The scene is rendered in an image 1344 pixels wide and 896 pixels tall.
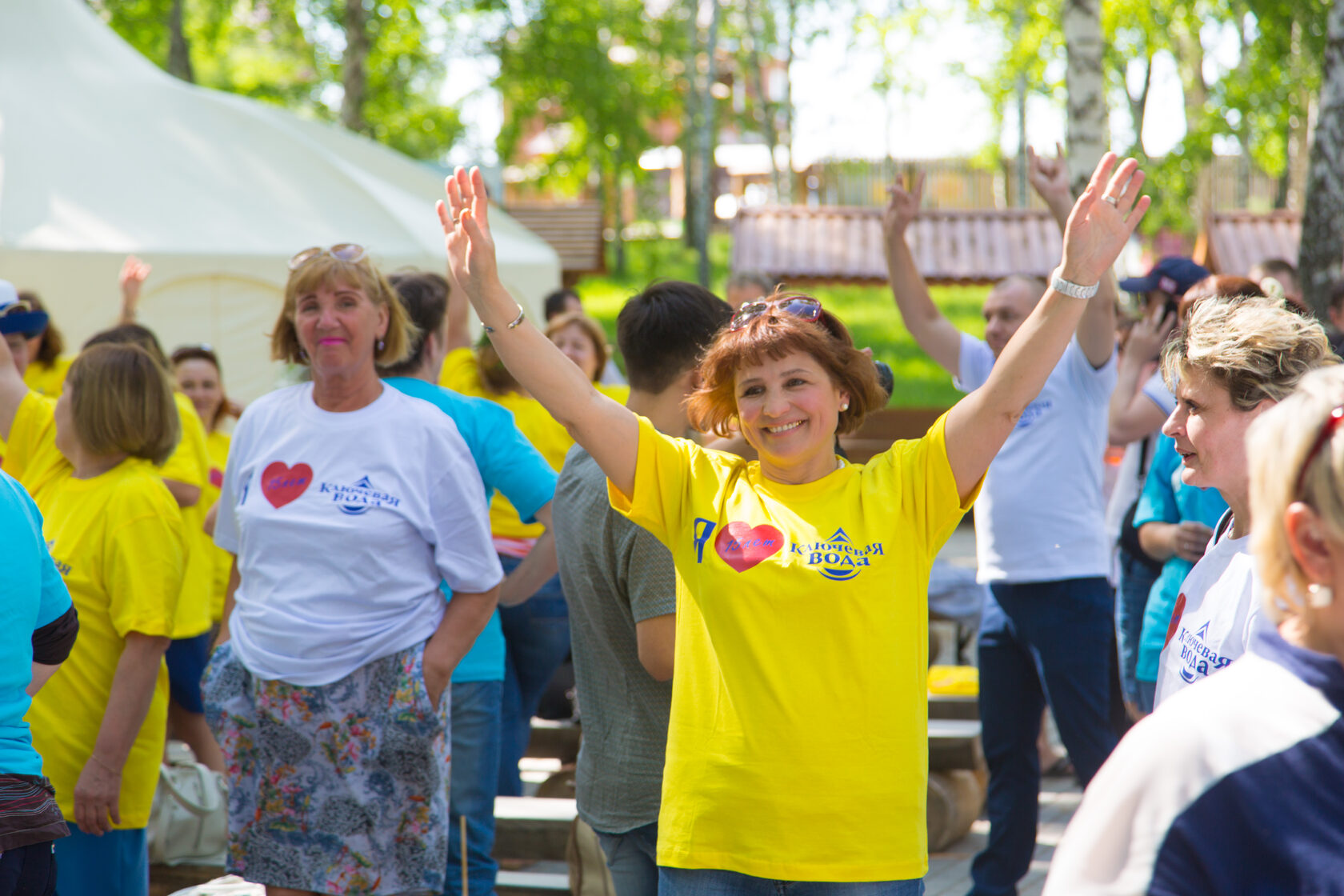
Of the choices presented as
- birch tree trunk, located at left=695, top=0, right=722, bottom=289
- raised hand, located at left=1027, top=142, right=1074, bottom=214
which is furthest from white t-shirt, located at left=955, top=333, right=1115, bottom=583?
birch tree trunk, located at left=695, top=0, right=722, bottom=289

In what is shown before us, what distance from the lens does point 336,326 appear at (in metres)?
3.24

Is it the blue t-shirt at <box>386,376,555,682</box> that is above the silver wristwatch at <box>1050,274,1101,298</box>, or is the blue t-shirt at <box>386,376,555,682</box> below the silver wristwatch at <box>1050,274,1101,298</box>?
below

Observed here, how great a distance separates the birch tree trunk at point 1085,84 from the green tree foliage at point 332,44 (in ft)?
34.4

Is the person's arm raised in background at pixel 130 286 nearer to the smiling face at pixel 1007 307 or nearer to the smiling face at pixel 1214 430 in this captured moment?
the smiling face at pixel 1007 307

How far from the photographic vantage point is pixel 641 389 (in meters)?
2.88

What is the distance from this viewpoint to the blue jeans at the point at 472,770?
3.70 m

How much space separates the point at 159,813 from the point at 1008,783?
284 centimetres

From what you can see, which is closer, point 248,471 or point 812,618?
point 812,618

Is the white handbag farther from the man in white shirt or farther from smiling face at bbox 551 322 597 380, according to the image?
the man in white shirt

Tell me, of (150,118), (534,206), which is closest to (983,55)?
(534,206)

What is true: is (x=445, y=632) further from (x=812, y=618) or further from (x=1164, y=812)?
Answer: (x=1164, y=812)

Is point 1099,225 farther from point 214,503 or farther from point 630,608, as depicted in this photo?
point 214,503

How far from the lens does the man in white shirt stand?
13.1 ft

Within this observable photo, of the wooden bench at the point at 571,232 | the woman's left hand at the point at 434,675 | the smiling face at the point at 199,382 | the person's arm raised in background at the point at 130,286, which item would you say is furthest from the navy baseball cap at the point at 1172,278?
the wooden bench at the point at 571,232
